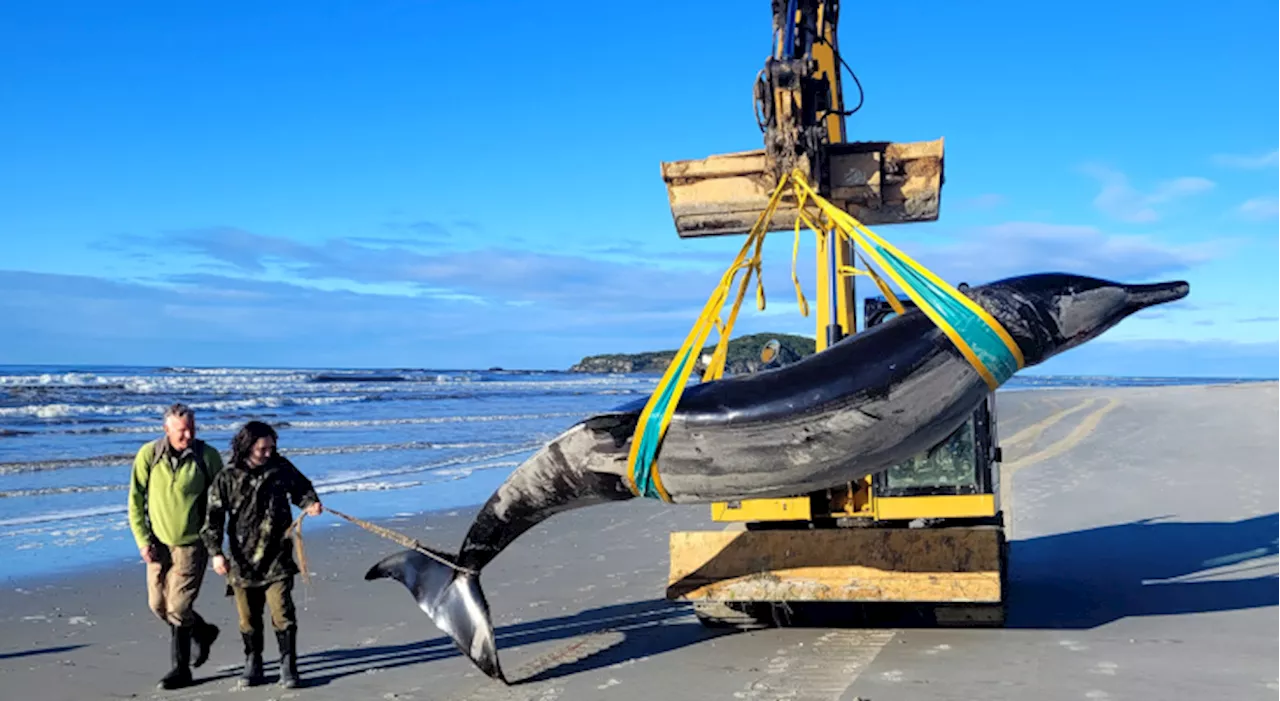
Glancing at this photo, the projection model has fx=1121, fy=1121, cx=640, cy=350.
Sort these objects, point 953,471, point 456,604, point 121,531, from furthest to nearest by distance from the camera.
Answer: point 121,531, point 953,471, point 456,604

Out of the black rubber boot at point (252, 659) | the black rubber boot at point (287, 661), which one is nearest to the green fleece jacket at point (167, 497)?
the black rubber boot at point (252, 659)

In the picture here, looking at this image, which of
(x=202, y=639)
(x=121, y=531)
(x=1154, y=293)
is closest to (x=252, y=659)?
(x=202, y=639)

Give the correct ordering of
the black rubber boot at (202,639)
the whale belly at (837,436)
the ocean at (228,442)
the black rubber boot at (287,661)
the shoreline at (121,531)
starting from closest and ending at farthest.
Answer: the whale belly at (837,436), the black rubber boot at (287,661), the black rubber boot at (202,639), the shoreline at (121,531), the ocean at (228,442)

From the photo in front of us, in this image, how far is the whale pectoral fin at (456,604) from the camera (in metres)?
6.21

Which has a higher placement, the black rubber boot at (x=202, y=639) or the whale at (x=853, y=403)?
the whale at (x=853, y=403)

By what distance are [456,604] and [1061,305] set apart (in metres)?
3.60

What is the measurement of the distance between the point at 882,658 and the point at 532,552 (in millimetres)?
5448

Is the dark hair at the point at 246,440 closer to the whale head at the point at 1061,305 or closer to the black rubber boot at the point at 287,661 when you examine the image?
the black rubber boot at the point at 287,661

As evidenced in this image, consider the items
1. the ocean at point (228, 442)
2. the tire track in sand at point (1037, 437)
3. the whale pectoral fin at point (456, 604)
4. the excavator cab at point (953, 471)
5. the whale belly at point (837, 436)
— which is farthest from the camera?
the tire track in sand at point (1037, 437)

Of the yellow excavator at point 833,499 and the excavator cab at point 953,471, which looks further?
the excavator cab at point 953,471

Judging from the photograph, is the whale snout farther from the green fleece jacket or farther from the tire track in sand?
the tire track in sand

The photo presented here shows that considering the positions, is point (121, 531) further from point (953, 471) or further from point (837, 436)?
point (837, 436)

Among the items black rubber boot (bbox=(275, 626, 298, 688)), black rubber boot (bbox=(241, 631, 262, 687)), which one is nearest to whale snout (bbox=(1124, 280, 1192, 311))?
black rubber boot (bbox=(275, 626, 298, 688))

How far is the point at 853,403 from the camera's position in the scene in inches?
199
